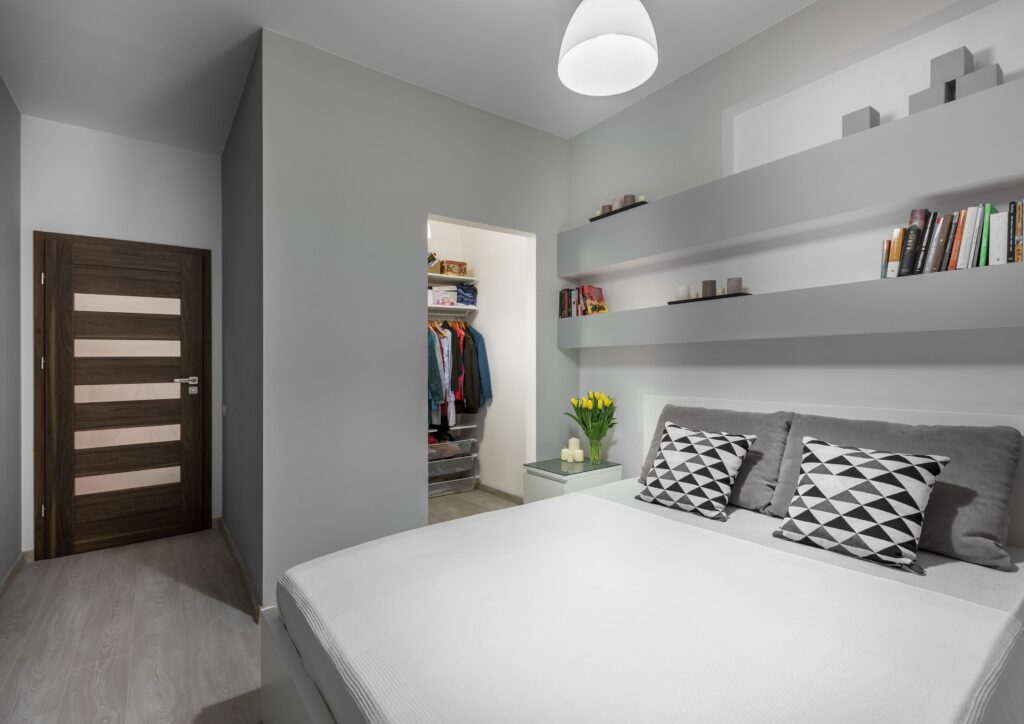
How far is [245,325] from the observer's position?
2738 mm

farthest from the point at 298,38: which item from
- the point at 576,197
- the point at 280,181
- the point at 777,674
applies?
the point at 777,674

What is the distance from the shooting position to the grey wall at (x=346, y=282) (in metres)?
2.38

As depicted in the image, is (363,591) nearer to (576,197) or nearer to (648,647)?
(648,647)

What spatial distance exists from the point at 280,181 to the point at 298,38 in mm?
709

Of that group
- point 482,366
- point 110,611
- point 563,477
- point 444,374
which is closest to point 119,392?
point 110,611

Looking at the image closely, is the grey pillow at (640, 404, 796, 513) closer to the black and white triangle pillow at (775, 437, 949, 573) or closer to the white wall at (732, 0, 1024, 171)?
the black and white triangle pillow at (775, 437, 949, 573)

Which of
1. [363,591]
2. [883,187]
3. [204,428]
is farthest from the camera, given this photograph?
[204,428]

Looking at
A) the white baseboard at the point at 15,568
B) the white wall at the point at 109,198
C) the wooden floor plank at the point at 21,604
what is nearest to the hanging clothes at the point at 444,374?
the white wall at the point at 109,198

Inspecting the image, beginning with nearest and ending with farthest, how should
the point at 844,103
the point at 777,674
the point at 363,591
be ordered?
the point at 777,674, the point at 363,591, the point at 844,103

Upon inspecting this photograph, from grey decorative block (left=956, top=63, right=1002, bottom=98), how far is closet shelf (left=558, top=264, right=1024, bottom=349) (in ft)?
2.06

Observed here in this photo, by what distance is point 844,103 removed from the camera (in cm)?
223

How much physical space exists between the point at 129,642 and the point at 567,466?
2304 mm

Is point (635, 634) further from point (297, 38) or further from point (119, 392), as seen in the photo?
point (119, 392)

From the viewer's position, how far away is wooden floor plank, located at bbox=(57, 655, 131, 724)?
1.70 meters
